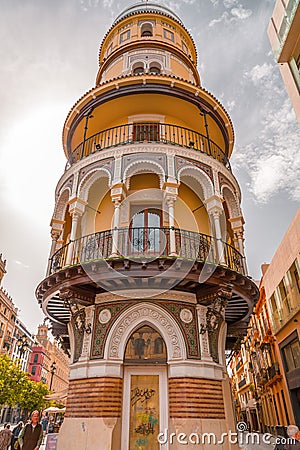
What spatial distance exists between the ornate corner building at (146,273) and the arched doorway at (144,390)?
0.03m

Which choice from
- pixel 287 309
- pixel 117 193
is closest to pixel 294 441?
pixel 117 193

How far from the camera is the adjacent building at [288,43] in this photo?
8523mm

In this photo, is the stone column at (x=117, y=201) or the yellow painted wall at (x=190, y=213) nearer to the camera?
the stone column at (x=117, y=201)

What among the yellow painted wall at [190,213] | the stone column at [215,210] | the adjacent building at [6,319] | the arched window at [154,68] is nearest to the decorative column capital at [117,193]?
the yellow painted wall at [190,213]

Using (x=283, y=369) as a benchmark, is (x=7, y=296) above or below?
above

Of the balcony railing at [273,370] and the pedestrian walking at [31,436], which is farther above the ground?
the balcony railing at [273,370]

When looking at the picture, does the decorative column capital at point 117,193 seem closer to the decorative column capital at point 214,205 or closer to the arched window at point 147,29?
the decorative column capital at point 214,205

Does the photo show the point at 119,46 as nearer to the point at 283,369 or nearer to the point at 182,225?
the point at 182,225

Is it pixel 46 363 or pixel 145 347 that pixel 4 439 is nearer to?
pixel 145 347

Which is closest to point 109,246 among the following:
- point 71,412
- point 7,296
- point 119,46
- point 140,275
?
point 140,275

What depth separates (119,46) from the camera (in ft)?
55.2

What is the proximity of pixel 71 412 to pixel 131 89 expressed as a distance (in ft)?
36.1

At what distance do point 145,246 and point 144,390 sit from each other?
3970mm

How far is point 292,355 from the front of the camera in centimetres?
1925
